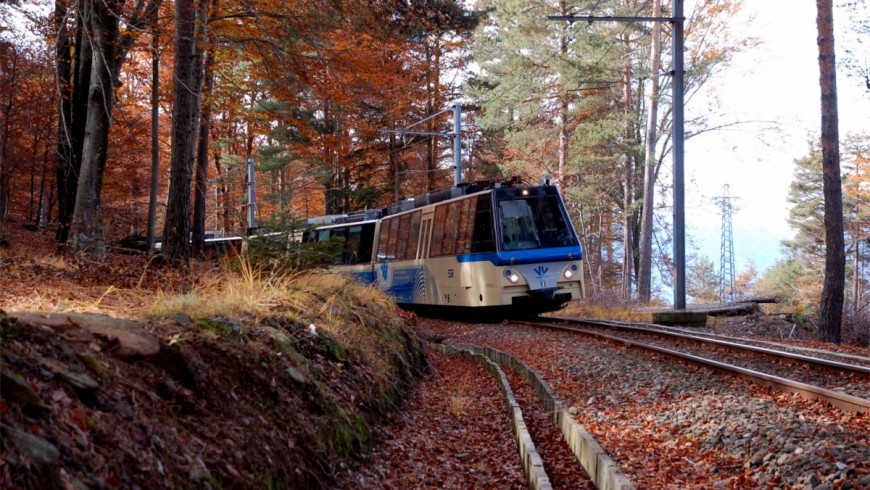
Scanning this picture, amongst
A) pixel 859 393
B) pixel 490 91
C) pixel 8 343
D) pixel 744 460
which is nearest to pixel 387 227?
pixel 490 91

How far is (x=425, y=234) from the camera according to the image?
60.8 feet

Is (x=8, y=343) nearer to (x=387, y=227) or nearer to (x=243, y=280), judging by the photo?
(x=243, y=280)

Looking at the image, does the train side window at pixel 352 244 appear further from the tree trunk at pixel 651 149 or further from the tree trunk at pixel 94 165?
the tree trunk at pixel 94 165

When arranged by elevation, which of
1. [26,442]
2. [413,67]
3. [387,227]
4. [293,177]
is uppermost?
[413,67]

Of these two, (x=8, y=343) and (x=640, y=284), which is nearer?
(x=8, y=343)

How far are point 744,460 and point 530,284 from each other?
10985mm

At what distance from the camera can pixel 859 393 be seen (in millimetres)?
7102

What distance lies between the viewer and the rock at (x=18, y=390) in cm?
283

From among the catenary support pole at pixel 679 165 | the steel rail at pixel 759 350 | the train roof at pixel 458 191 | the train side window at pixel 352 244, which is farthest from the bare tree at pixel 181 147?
the train side window at pixel 352 244

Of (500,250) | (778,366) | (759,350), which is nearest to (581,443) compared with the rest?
(778,366)

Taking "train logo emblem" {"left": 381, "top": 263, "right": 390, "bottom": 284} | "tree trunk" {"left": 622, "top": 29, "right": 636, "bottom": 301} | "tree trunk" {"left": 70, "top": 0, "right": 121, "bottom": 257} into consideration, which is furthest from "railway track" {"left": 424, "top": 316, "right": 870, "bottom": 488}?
"tree trunk" {"left": 622, "top": 29, "right": 636, "bottom": 301}

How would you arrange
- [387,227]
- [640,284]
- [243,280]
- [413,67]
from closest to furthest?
[243,280], [387,227], [640,284], [413,67]

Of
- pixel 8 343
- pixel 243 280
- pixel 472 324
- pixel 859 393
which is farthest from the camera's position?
pixel 472 324

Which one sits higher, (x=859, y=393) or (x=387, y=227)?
(x=387, y=227)
